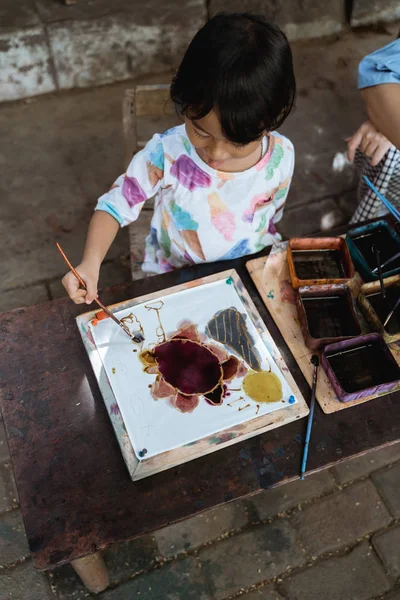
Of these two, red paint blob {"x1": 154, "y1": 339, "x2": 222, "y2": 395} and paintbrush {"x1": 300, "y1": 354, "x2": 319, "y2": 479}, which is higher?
red paint blob {"x1": 154, "y1": 339, "x2": 222, "y2": 395}

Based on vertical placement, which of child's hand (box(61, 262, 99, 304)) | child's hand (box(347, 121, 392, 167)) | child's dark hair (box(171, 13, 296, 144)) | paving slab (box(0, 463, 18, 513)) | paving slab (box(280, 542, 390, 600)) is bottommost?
paving slab (box(280, 542, 390, 600))

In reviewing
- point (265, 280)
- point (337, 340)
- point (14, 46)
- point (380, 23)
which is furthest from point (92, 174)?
point (380, 23)

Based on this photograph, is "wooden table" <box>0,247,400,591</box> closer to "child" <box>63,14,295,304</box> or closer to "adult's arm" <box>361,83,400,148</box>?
"child" <box>63,14,295,304</box>

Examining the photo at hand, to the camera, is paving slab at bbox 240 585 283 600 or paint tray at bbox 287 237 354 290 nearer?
paint tray at bbox 287 237 354 290

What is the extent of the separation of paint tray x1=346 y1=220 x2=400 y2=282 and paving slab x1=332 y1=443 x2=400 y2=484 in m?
0.89

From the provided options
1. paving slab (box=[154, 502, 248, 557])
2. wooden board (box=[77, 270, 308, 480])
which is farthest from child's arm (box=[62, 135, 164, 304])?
paving slab (box=[154, 502, 248, 557])

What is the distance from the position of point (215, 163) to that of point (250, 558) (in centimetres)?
133

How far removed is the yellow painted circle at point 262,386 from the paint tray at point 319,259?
12.1 inches

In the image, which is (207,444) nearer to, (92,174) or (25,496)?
(25,496)

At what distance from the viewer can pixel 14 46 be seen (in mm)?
2686

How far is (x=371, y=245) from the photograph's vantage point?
1.46 m

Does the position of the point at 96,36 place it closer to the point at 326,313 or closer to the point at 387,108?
the point at 387,108

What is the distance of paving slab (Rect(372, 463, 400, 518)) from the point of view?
1.91 m

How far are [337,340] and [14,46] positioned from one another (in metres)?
2.41
